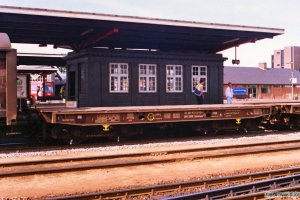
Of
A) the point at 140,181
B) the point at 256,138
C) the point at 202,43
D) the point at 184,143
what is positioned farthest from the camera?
the point at 202,43

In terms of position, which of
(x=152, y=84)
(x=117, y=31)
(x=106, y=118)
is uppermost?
(x=117, y=31)

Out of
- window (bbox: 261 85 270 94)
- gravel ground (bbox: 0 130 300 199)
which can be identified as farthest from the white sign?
window (bbox: 261 85 270 94)

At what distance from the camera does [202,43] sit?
711 inches

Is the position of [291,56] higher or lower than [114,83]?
higher

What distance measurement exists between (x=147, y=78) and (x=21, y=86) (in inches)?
234

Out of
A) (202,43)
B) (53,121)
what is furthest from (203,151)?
(202,43)

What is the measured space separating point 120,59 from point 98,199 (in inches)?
397

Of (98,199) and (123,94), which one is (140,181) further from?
(123,94)

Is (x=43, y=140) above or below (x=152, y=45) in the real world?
below

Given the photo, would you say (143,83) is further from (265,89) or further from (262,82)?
(265,89)

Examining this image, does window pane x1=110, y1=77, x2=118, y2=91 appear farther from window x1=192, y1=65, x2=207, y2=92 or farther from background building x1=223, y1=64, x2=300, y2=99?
background building x1=223, y1=64, x2=300, y2=99

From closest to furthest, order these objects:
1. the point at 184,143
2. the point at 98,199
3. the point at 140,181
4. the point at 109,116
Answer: the point at 98,199 → the point at 140,181 → the point at 109,116 → the point at 184,143

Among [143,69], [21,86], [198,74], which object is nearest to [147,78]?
[143,69]

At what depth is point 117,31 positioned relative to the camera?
13820 millimetres
